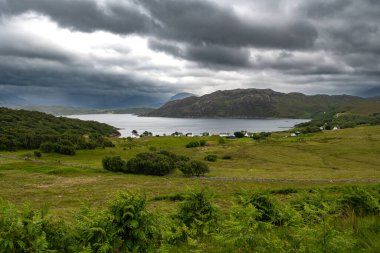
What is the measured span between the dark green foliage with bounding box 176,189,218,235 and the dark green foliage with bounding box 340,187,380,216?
20.8ft

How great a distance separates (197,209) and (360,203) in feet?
26.5

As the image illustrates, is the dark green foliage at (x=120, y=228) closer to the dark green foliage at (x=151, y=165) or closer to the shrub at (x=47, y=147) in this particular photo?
the dark green foliage at (x=151, y=165)

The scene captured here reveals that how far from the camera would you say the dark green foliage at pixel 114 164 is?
76.4 m

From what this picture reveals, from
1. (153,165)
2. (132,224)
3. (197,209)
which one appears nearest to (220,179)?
(153,165)

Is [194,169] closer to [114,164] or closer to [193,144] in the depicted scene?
[114,164]

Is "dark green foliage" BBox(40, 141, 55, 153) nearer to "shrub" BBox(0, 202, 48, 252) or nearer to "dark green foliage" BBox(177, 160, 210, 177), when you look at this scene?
"dark green foliage" BBox(177, 160, 210, 177)

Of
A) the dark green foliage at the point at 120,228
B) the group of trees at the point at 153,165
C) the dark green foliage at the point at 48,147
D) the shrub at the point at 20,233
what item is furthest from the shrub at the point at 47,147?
the dark green foliage at the point at 120,228

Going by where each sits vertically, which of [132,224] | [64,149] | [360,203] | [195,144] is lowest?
[195,144]

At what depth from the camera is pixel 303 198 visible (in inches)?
664

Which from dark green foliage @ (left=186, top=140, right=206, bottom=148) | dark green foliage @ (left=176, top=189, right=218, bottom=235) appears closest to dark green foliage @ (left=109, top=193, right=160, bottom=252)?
dark green foliage @ (left=176, top=189, right=218, bottom=235)

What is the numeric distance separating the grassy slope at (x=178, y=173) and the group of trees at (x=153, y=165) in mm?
2715

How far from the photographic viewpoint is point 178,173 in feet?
253

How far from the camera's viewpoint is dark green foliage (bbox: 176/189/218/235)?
13.7 metres

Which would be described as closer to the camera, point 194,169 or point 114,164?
point 194,169
